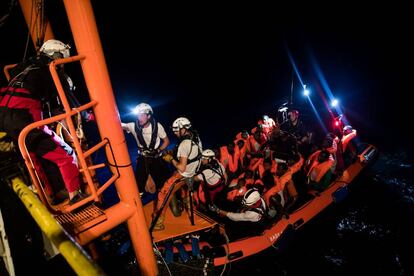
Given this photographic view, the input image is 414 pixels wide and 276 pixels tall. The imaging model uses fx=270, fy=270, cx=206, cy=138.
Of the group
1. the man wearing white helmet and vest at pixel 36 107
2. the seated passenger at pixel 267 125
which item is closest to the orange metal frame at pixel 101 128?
the man wearing white helmet and vest at pixel 36 107

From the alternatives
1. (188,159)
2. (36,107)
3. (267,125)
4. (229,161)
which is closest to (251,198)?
(188,159)

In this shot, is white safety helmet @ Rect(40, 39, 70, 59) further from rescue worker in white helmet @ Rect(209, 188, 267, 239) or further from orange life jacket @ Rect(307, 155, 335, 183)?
orange life jacket @ Rect(307, 155, 335, 183)

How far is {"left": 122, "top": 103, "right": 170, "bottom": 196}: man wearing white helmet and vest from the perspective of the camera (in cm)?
496

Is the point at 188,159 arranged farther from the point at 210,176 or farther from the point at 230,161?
the point at 230,161

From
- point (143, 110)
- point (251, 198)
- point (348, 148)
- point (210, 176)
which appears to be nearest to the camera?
point (251, 198)

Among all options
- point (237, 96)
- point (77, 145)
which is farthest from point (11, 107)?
point (237, 96)

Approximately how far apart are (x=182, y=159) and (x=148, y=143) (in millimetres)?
1021

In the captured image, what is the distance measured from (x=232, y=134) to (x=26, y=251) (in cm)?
1354

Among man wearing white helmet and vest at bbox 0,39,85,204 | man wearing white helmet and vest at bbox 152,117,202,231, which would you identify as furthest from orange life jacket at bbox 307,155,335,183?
man wearing white helmet and vest at bbox 0,39,85,204

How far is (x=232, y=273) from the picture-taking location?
5082 millimetres

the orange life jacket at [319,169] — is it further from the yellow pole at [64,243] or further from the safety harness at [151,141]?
the yellow pole at [64,243]

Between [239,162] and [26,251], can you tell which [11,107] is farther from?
[239,162]

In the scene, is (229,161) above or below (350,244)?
above

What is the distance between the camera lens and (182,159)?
451cm
